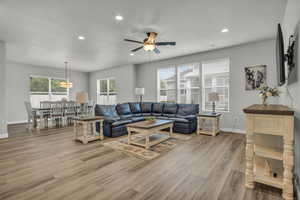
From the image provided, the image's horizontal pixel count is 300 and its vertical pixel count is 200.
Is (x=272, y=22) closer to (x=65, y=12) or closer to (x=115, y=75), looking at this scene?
(x=65, y=12)

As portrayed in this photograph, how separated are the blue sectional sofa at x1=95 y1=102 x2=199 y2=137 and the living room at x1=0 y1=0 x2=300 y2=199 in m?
0.04

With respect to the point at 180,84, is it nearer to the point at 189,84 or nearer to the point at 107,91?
the point at 189,84

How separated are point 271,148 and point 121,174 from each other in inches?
86.7

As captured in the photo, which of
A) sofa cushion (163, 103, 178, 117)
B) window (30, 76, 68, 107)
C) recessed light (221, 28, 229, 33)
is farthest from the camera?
window (30, 76, 68, 107)

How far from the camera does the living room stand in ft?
6.18

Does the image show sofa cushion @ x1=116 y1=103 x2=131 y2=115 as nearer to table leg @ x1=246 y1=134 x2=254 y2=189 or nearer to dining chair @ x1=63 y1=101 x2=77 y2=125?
dining chair @ x1=63 y1=101 x2=77 y2=125

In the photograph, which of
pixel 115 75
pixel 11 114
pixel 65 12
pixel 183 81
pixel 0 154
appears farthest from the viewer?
pixel 115 75

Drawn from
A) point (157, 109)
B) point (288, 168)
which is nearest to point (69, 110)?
point (157, 109)

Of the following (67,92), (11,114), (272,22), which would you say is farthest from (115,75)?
(272,22)

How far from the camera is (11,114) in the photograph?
677cm

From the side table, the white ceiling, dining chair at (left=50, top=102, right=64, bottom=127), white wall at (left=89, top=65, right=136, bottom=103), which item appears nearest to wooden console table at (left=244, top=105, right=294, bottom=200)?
the white ceiling

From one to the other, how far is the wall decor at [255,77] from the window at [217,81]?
620 millimetres

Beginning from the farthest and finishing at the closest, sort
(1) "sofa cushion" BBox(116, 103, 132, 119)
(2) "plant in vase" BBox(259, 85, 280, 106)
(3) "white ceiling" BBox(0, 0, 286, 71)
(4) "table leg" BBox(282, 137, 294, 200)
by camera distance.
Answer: (1) "sofa cushion" BBox(116, 103, 132, 119)
(3) "white ceiling" BBox(0, 0, 286, 71)
(2) "plant in vase" BBox(259, 85, 280, 106)
(4) "table leg" BBox(282, 137, 294, 200)

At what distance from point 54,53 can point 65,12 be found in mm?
3362
